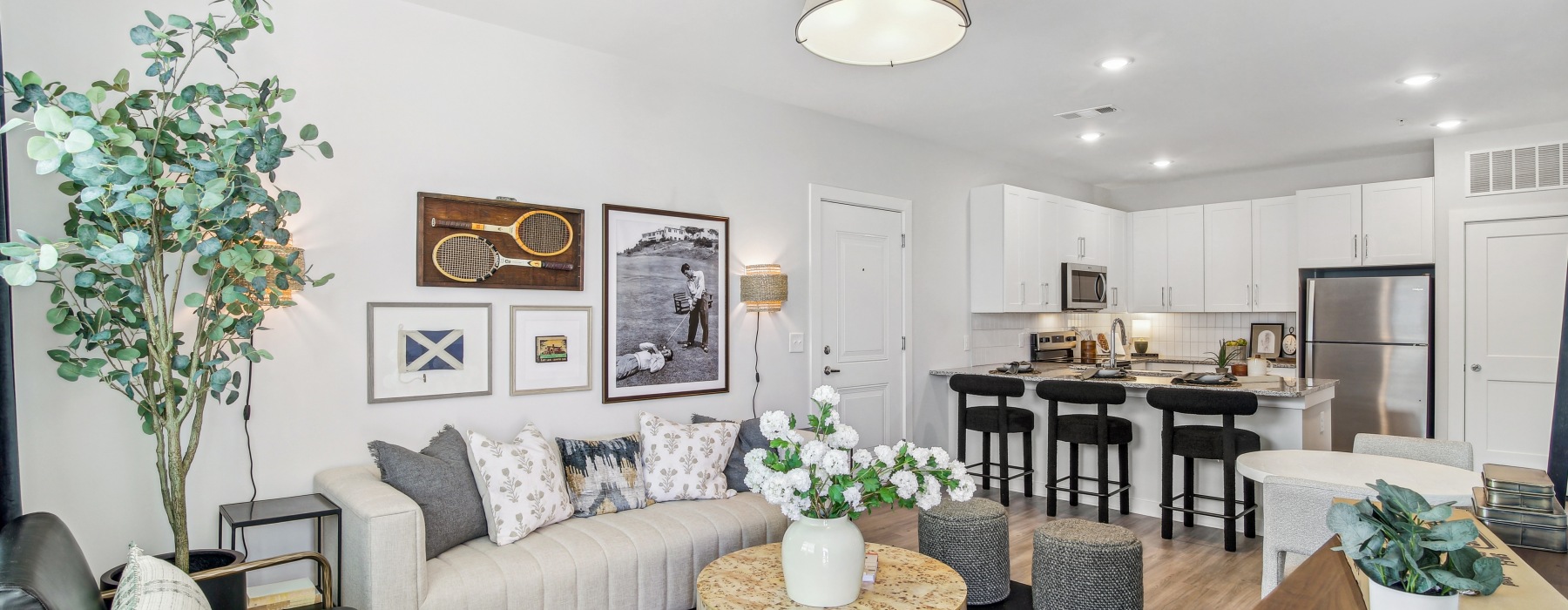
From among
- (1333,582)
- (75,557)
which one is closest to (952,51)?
(1333,582)

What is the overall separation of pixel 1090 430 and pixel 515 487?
3.26 metres

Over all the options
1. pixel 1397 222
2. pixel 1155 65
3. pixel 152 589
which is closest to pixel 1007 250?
pixel 1155 65

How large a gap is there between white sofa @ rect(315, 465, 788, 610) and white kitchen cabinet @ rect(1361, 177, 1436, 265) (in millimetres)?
4961

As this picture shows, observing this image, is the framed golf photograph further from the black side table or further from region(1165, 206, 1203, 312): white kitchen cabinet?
region(1165, 206, 1203, 312): white kitchen cabinet

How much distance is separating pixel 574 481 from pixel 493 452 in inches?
15.8

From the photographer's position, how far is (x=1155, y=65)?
3.73 m

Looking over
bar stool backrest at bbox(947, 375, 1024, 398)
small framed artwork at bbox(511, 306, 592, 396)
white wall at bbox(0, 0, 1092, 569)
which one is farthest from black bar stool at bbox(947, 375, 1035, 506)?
small framed artwork at bbox(511, 306, 592, 396)

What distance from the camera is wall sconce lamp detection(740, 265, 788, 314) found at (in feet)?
13.2

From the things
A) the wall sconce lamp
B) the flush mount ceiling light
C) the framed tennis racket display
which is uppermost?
the flush mount ceiling light

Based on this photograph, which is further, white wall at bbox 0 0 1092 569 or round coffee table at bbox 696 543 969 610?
white wall at bbox 0 0 1092 569

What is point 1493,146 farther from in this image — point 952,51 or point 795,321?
point 795,321

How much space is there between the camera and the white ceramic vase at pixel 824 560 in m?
2.15

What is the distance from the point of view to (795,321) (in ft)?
14.6

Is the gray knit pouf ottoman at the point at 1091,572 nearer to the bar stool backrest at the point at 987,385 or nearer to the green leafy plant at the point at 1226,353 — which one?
the bar stool backrest at the point at 987,385
